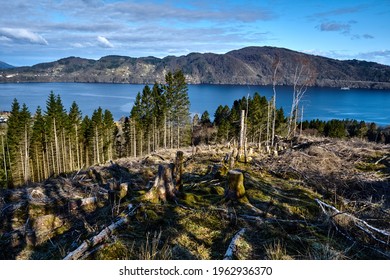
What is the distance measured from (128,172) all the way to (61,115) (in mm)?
30113

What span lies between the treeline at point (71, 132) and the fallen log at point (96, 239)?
113 feet

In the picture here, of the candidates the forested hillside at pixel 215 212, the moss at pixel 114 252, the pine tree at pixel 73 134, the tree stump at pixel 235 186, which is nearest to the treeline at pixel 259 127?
the pine tree at pixel 73 134

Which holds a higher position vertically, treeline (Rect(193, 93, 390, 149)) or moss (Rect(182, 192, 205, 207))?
moss (Rect(182, 192, 205, 207))

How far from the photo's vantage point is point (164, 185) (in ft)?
21.2

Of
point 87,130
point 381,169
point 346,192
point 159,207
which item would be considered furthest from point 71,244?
point 87,130

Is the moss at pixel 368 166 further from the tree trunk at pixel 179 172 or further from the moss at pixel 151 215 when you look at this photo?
the moss at pixel 151 215

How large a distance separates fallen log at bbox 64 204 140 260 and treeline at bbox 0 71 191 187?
34466 mm

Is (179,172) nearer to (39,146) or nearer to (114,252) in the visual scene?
(114,252)

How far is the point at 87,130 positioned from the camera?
42.6 meters

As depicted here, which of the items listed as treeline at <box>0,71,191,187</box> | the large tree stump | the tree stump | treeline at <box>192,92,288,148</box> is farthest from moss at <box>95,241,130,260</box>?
treeline at <box>0,71,191,187</box>

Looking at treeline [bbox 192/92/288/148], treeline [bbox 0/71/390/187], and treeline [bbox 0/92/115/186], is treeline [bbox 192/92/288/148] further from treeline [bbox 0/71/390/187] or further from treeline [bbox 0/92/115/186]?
treeline [bbox 0/92/115/186]

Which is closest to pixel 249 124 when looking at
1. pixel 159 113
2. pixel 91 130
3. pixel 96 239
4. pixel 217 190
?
pixel 159 113

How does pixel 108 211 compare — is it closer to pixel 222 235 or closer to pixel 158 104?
pixel 222 235

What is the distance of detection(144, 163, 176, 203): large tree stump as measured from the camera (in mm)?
6312
